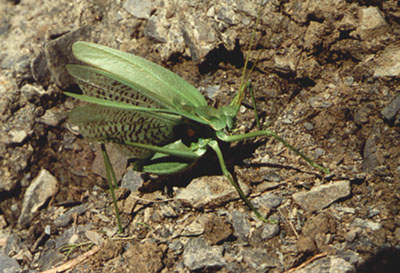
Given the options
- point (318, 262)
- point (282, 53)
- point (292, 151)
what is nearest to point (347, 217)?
point (318, 262)

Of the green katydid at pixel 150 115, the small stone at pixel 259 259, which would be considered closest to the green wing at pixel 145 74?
the green katydid at pixel 150 115

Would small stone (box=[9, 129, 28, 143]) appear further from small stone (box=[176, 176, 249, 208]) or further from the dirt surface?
small stone (box=[176, 176, 249, 208])

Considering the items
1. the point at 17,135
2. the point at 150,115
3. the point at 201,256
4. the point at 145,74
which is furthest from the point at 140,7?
the point at 201,256

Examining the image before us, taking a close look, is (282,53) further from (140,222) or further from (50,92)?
(50,92)

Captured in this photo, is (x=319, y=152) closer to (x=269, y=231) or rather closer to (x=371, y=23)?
(x=269, y=231)

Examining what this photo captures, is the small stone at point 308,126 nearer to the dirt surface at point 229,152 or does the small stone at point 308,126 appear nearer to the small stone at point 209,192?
the dirt surface at point 229,152

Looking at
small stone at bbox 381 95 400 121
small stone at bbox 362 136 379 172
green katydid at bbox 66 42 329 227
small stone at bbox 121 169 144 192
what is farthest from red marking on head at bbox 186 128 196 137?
small stone at bbox 381 95 400 121
